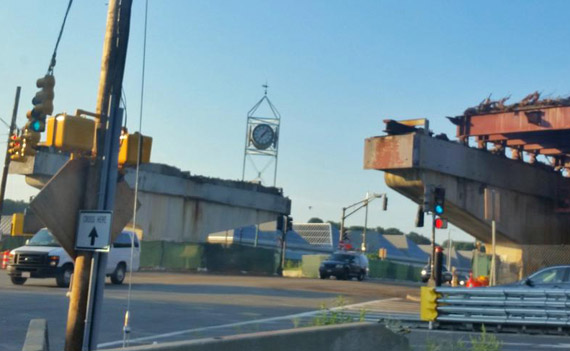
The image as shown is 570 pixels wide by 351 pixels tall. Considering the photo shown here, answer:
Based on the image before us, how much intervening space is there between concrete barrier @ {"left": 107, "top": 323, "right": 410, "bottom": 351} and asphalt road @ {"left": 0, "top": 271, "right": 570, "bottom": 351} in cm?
65

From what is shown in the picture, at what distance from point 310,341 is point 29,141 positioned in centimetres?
1165

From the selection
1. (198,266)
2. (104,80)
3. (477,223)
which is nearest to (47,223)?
(104,80)

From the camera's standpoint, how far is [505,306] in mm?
15086

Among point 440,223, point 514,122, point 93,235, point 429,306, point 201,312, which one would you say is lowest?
point 201,312

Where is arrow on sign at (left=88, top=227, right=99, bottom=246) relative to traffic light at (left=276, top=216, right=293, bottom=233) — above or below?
below

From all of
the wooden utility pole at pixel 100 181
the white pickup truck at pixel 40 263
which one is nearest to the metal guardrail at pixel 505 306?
the wooden utility pole at pixel 100 181

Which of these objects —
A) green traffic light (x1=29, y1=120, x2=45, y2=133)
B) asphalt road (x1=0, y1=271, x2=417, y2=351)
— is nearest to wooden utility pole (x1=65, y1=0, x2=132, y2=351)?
asphalt road (x1=0, y1=271, x2=417, y2=351)

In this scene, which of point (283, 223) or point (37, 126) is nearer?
point (37, 126)

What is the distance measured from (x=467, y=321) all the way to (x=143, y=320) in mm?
6829

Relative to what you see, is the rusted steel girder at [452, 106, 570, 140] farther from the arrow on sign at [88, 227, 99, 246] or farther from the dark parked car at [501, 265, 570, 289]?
the arrow on sign at [88, 227, 99, 246]

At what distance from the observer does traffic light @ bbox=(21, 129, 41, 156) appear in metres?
16.2

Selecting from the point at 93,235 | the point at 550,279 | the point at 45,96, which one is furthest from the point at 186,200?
the point at 93,235

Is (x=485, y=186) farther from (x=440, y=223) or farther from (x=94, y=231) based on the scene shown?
(x=94, y=231)

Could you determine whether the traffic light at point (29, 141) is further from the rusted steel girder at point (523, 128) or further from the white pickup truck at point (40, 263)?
the rusted steel girder at point (523, 128)
